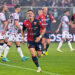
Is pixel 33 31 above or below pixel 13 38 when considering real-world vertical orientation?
above

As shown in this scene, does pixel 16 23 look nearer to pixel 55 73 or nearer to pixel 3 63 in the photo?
pixel 3 63

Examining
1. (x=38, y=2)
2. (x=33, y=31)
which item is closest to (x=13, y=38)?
(x=33, y=31)

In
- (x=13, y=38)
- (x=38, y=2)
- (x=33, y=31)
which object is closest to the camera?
(x=33, y=31)

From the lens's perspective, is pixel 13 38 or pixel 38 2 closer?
pixel 13 38

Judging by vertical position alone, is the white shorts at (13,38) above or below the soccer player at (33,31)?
below

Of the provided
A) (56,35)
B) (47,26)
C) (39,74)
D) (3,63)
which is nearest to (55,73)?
(39,74)

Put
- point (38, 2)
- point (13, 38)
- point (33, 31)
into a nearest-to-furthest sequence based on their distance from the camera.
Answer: point (33, 31), point (13, 38), point (38, 2)

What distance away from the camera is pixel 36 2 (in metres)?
31.7

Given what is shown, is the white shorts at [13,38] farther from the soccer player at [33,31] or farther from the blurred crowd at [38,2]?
the blurred crowd at [38,2]

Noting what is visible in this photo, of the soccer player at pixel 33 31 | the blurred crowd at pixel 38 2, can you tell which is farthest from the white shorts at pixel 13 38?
the blurred crowd at pixel 38 2

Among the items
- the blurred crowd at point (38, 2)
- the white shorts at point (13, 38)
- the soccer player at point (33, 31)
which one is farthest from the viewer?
the blurred crowd at point (38, 2)

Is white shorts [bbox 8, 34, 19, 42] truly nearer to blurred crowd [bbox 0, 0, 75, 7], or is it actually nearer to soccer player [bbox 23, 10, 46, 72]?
soccer player [bbox 23, 10, 46, 72]

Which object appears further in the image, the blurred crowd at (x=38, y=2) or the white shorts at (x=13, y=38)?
the blurred crowd at (x=38, y=2)

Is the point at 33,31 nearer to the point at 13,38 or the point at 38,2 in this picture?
the point at 13,38
